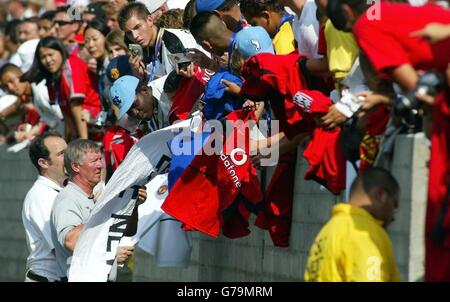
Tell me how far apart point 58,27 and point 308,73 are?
6895 mm

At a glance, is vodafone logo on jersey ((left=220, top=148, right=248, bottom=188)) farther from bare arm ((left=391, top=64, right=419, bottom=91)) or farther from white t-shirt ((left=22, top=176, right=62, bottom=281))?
bare arm ((left=391, top=64, right=419, bottom=91))

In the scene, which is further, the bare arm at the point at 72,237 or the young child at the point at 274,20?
the bare arm at the point at 72,237

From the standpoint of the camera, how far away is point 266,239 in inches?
436

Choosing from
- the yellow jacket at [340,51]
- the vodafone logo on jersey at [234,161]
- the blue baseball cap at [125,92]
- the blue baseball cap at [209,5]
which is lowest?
the vodafone logo on jersey at [234,161]

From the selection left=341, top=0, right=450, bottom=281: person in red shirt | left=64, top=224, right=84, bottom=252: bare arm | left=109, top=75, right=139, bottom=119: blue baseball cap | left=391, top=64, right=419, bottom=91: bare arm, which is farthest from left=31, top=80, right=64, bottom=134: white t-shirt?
left=391, top=64, right=419, bottom=91: bare arm

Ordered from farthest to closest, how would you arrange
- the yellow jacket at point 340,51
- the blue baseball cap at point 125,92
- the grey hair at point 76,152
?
1. the blue baseball cap at point 125,92
2. the grey hair at point 76,152
3. the yellow jacket at point 340,51

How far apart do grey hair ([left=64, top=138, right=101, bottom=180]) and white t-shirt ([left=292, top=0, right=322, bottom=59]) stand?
8.18 ft

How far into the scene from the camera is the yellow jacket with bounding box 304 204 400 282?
7.77m

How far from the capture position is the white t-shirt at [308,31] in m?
9.80

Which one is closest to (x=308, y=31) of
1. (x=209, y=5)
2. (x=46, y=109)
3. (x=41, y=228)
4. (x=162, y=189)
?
(x=209, y=5)

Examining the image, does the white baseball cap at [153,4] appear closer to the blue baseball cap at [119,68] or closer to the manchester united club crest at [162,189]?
the blue baseball cap at [119,68]

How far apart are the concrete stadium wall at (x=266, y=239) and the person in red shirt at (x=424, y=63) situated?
533 millimetres

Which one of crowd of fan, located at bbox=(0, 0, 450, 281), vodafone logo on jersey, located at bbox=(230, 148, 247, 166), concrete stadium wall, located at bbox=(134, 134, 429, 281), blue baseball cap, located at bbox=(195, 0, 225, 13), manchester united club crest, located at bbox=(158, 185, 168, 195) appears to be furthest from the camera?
manchester united club crest, located at bbox=(158, 185, 168, 195)

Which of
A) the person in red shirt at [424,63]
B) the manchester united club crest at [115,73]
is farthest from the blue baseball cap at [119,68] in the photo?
the person in red shirt at [424,63]
